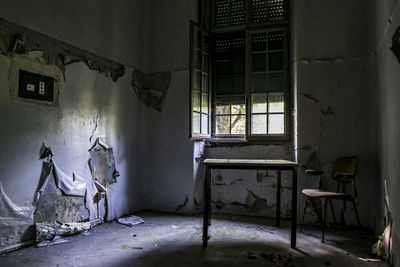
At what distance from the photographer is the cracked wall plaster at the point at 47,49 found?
2951 millimetres

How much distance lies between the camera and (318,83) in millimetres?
4141

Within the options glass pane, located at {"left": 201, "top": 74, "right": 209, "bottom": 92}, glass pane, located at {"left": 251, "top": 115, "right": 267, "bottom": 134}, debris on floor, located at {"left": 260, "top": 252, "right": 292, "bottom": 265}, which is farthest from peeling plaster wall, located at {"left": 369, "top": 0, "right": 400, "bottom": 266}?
glass pane, located at {"left": 201, "top": 74, "right": 209, "bottom": 92}

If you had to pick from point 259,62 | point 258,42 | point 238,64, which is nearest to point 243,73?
point 238,64

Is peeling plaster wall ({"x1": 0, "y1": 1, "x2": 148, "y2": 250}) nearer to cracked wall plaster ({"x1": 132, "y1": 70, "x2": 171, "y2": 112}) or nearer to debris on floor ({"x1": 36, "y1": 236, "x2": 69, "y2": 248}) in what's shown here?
cracked wall plaster ({"x1": 132, "y1": 70, "x2": 171, "y2": 112})

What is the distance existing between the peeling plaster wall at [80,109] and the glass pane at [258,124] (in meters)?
1.79

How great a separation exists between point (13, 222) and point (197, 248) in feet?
5.91

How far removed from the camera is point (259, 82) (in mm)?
4699

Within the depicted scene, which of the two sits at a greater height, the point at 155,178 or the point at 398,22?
the point at 398,22

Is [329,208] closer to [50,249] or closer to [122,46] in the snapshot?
[50,249]

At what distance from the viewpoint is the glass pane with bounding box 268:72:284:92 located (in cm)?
460

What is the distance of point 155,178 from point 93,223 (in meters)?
1.28

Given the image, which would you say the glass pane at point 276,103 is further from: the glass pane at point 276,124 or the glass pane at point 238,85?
the glass pane at point 238,85

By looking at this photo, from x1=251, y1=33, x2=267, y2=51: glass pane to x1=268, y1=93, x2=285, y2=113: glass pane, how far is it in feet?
2.51

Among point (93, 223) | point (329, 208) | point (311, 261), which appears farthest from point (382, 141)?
point (93, 223)
